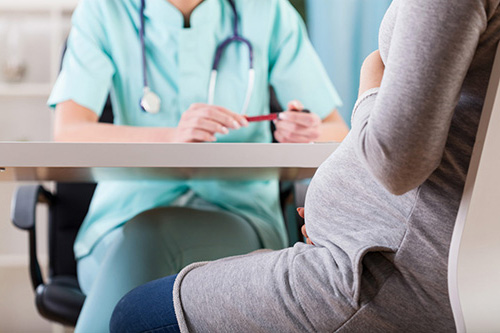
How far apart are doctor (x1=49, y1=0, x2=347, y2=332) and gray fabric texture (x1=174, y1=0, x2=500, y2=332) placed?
481 mm

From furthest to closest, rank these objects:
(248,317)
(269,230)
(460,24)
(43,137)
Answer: (43,137)
(269,230)
(248,317)
(460,24)

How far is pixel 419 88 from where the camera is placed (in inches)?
18.7

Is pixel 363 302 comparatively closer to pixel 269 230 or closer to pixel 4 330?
pixel 269 230

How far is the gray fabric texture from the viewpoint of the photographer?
1.55 ft

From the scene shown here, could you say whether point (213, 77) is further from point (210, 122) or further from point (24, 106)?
point (24, 106)

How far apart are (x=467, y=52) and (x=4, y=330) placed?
256 centimetres

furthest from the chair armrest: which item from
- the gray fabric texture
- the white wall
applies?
the white wall

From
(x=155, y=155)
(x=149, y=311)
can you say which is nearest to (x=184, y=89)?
(x=155, y=155)

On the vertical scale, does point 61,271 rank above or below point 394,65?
below

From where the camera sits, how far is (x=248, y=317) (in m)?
0.59

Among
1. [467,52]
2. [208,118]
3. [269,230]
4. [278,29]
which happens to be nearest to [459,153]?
[467,52]

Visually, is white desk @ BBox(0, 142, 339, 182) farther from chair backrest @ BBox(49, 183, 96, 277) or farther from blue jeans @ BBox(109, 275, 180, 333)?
chair backrest @ BBox(49, 183, 96, 277)

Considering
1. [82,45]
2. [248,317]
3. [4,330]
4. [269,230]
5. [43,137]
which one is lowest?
[4,330]

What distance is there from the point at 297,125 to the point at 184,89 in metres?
0.27
